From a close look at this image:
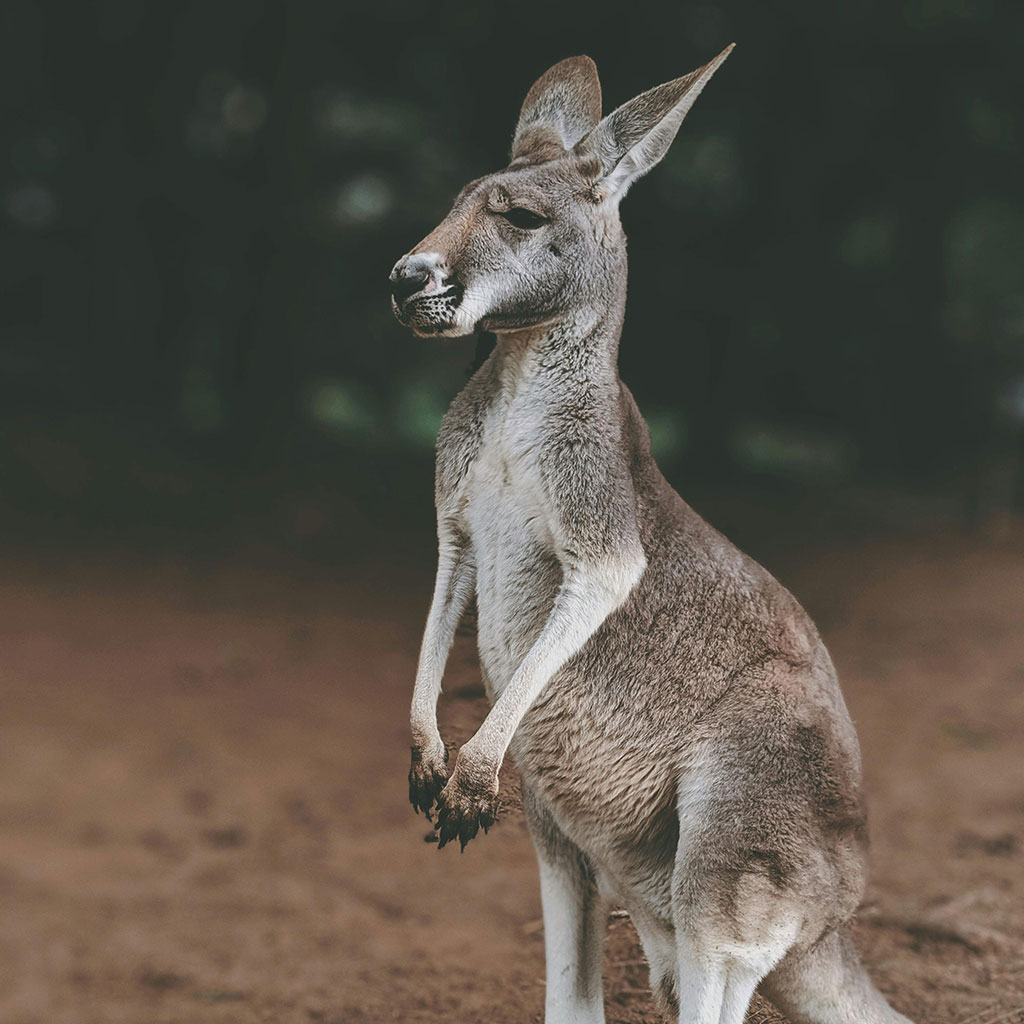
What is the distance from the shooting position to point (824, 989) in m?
2.48

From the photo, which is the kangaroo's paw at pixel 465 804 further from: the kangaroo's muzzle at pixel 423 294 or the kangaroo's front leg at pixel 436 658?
the kangaroo's muzzle at pixel 423 294

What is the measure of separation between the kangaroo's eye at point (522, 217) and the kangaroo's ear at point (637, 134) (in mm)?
161

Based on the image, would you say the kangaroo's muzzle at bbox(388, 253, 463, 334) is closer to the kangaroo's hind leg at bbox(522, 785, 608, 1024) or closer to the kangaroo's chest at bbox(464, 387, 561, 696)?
the kangaroo's chest at bbox(464, 387, 561, 696)

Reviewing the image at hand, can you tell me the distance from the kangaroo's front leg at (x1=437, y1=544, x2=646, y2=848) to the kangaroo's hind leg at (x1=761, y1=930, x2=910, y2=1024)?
74 centimetres

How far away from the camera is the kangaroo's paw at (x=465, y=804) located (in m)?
Result: 2.29

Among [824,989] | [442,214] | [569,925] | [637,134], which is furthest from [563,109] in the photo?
[442,214]

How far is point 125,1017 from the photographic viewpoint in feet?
11.2

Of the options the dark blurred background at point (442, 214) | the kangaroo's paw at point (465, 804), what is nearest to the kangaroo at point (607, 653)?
the kangaroo's paw at point (465, 804)

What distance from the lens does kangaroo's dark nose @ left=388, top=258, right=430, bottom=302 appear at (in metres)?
2.16

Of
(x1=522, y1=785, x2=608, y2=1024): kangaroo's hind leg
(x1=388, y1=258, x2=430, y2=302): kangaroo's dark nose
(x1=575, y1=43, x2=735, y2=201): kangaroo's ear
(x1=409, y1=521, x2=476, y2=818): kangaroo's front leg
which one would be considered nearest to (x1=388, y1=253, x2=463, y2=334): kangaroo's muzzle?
(x1=388, y1=258, x2=430, y2=302): kangaroo's dark nose

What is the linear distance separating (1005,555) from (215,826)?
630 cm

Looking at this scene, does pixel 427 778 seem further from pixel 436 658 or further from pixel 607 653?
pixel 607 653

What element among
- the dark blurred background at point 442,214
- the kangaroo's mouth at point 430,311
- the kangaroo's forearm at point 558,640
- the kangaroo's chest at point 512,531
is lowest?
Result: the kangaroo's forearm at point 558,640

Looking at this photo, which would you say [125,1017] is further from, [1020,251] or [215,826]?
[1020,251]
